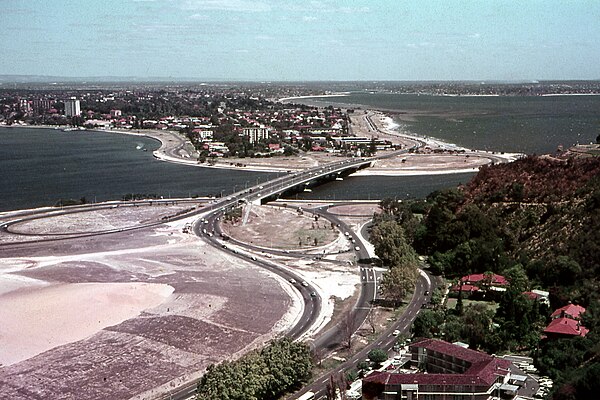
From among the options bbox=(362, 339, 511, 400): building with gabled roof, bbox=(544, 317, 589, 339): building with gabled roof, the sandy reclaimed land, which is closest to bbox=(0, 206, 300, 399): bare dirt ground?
the sandy reclaimed land

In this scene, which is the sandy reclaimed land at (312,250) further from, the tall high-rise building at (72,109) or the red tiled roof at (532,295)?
the tall high-rise building at (72,109)

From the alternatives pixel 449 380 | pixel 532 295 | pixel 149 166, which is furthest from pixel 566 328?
pixel 149 166

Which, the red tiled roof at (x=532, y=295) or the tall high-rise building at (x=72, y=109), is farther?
the tall high-rise building at (x=72, y=109)

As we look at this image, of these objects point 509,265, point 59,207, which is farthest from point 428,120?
point 509,265

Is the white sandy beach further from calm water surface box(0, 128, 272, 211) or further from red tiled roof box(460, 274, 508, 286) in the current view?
calm water surface box(0, 128, 272, 211)

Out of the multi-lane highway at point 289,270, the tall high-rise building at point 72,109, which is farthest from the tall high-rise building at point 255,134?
the tall high-rise building at point 72,109

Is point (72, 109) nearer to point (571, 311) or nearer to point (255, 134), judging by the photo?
point (255, 134)

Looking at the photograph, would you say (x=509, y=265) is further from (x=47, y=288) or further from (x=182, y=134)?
(x=182, y=134)

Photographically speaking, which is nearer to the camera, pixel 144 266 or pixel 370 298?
pixel 370 298
